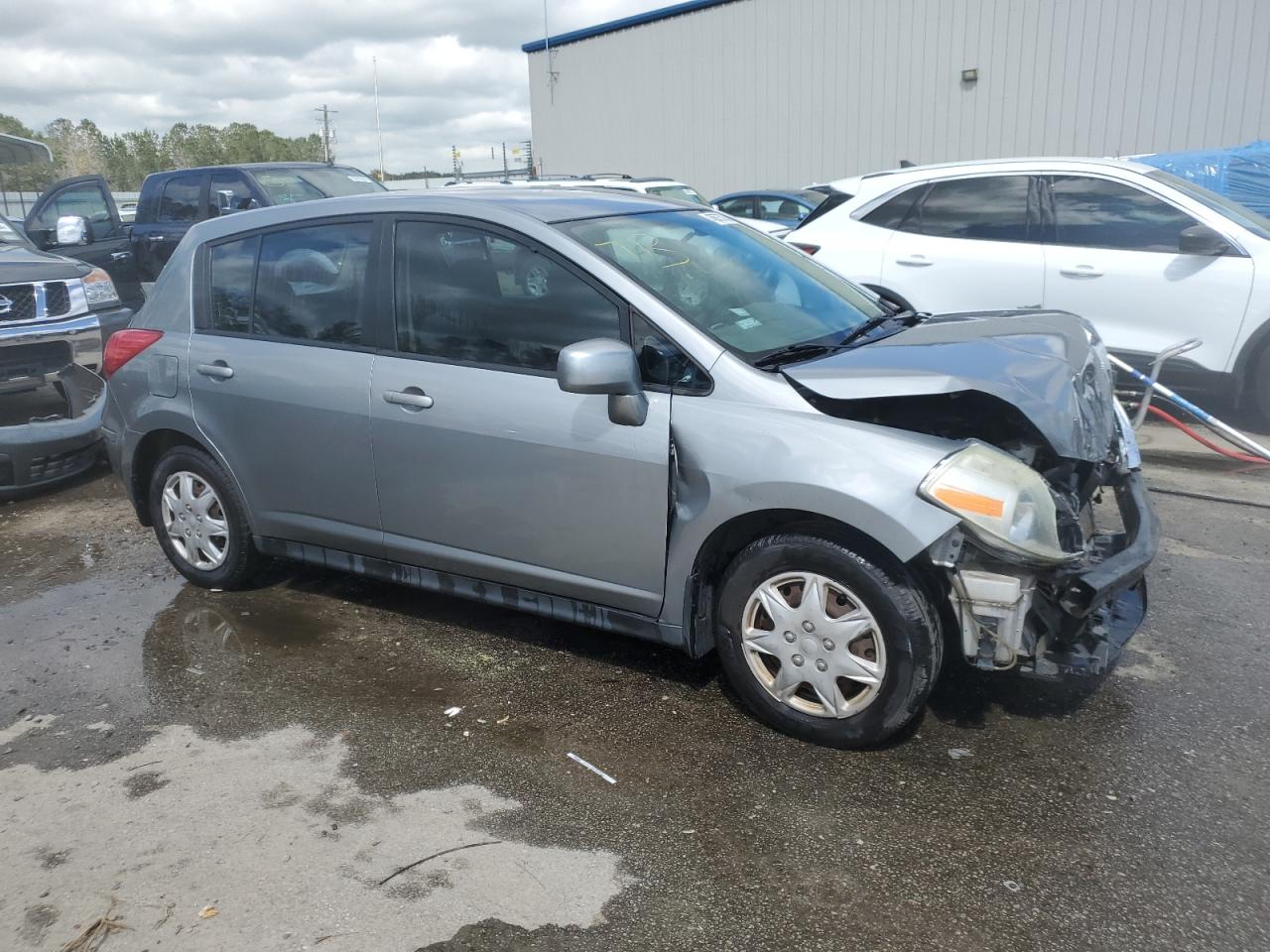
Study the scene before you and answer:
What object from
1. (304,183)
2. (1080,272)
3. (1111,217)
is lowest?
(1080,272)

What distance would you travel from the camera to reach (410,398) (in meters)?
3.96

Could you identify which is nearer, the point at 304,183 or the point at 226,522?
the point at 226,522

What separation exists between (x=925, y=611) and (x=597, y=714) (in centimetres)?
124

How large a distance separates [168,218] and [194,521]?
361 inches

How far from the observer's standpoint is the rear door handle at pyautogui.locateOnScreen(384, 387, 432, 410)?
392 centimetres

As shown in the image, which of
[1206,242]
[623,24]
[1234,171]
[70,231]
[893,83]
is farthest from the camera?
[623,24]

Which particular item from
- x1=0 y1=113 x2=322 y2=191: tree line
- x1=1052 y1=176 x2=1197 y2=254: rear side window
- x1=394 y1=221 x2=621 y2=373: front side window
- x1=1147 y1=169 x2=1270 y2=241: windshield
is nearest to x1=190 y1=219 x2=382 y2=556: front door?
x1=394 y1=221 x2=621 y2=373: front side window

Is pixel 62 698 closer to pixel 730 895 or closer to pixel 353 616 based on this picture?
pixel 353 616

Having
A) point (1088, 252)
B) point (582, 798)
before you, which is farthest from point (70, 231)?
point (1088, 252)

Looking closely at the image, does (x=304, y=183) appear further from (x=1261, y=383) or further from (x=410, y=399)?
(x=1261, y=383)

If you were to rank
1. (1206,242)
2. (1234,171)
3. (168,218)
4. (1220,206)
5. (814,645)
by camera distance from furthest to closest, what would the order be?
Answer: 1. (168,218)
2. (1234,171)
3. (1220,206)
4. (1206,242)
5. (814,645)

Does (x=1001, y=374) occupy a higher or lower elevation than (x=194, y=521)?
higher

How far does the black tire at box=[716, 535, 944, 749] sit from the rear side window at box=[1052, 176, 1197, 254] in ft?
16.5

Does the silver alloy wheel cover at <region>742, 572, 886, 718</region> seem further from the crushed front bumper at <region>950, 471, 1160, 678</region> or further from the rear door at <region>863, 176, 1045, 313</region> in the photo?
the rear door at <region>863, 176, 1045, 313</region>
